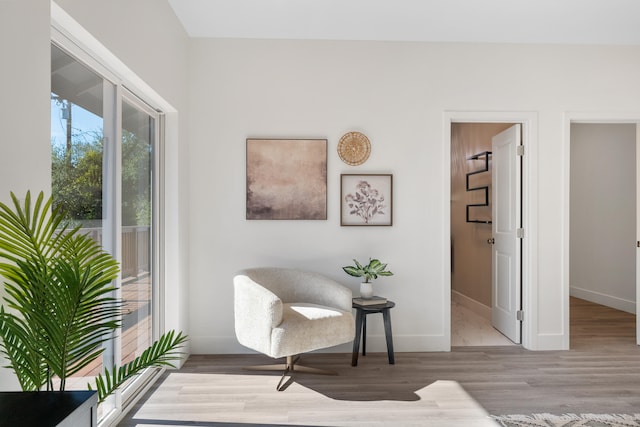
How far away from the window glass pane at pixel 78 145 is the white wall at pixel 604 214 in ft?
19.3

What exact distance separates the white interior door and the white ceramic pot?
1465 millimetres

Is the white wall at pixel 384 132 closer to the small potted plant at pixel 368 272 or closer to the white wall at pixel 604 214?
the small potted plant at pixel 368 272

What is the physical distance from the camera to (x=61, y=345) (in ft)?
3.55

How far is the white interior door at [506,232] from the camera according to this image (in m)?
3.73

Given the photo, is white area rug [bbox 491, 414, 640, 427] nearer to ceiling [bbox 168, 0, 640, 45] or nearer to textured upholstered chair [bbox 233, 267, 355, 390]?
textured upholstered chair [bbox 233, 267, 355, 390]

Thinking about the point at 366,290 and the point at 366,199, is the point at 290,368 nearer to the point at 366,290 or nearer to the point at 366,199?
the point at 366,290

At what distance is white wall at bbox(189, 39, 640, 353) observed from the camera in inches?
139

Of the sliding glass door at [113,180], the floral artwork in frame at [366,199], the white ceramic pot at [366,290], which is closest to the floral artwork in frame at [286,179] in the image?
the floral artwork in frame at [366,199]

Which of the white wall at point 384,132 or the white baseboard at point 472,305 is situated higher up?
the white wall at point 384,132

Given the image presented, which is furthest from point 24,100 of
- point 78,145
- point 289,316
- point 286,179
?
point 286,179

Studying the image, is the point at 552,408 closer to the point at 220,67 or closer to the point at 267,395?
the point at 267,395

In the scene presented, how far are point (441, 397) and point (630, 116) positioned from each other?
308 cm

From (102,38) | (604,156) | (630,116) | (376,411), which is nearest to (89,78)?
(102,38)

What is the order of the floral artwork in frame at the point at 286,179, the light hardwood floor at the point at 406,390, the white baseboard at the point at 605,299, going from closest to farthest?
the light hardwood floor at the point at 406,390
the floral artwork in frame at the point at 286,179
the white baseboard at the point at 605,299
